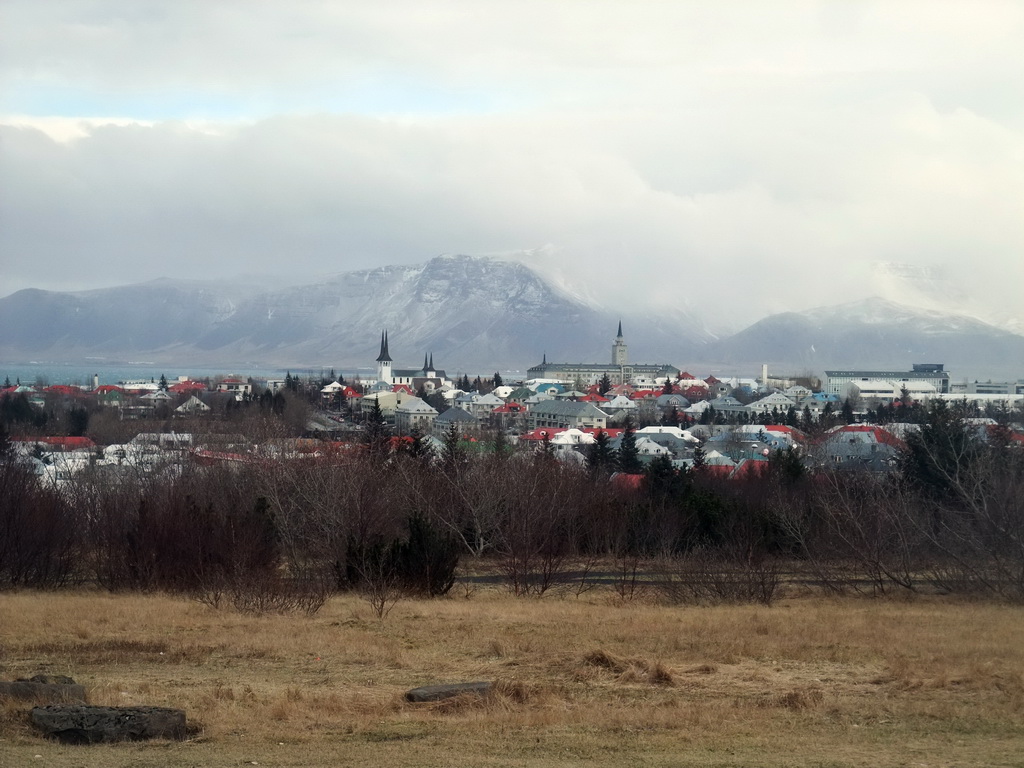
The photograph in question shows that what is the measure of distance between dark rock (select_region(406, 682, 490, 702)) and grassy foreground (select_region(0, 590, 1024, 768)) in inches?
6.5

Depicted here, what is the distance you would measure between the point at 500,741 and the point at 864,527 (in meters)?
16.8

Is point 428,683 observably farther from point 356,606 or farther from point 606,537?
point 606,537

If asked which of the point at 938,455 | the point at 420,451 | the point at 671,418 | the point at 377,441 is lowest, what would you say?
the point at 671,418

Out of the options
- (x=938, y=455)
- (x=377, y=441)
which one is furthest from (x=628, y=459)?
(x=938, y=455)

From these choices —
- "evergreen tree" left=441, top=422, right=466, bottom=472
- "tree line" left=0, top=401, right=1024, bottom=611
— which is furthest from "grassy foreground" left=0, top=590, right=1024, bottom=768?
"evergreen tree" left=441, top=422, right=466, bottom=472

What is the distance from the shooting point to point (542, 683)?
38.3ft

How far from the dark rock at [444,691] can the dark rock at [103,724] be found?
2.31 metres

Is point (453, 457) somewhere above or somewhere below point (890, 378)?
below

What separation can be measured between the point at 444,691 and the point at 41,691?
378 cm

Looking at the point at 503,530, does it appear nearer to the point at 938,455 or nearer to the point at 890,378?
the point at 938,455

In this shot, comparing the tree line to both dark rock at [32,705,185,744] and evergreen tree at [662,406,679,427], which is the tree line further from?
evergreen tree at [662,406,679,427]

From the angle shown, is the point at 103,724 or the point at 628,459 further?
the point at 628,459

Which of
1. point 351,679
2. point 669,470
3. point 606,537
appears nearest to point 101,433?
point 669,470

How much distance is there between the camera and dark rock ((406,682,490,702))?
10.6 m
